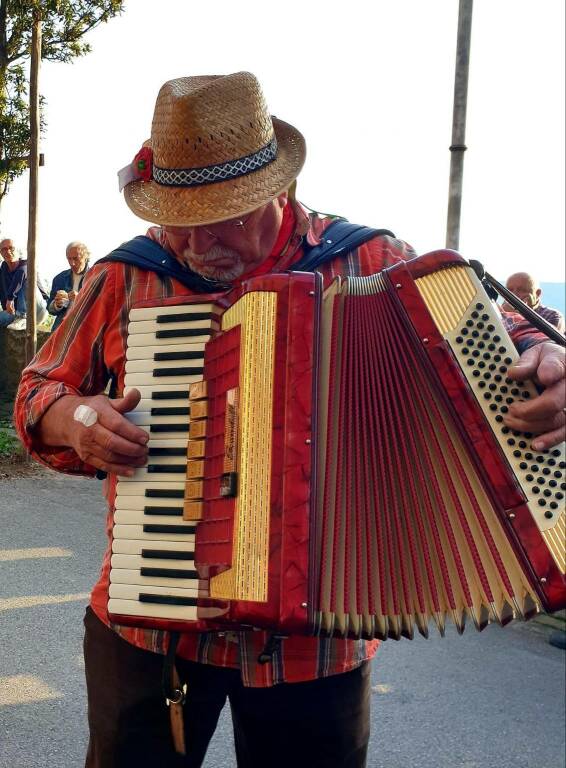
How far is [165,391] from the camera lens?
160cm

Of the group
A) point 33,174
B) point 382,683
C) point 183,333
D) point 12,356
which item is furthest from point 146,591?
point 12,356

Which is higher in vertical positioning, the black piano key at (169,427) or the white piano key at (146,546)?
the black piano key at (169,427)

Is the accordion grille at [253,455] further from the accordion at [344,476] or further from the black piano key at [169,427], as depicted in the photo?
the black piano key at [169,427]

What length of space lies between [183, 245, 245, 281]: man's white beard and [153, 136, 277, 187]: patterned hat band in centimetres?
13

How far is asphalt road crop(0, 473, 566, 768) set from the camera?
3.14 meters

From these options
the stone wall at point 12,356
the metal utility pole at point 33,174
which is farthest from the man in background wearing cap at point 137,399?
the stone wall at point 12,356

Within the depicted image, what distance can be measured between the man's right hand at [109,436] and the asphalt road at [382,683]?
174cm

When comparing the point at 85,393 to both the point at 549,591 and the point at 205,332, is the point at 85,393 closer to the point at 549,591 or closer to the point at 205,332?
the point at 205,332

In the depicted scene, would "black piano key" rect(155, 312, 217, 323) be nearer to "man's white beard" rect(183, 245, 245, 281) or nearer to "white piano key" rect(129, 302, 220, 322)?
"white piano key" rect(129, 302, 220, 322)

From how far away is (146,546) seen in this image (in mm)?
1555

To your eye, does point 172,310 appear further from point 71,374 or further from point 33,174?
point 33,174

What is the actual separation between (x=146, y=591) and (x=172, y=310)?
1.65ft

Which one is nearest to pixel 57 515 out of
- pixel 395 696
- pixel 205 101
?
pixel 395 696

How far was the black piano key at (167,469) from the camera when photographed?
1.57m
